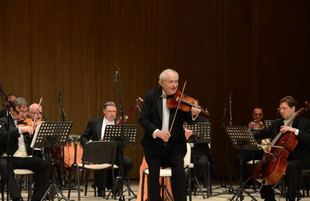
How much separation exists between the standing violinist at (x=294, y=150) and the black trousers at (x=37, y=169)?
9.29ft

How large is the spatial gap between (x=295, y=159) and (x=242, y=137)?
2.52ft

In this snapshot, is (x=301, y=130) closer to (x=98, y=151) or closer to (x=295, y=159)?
(x=295, y=159)

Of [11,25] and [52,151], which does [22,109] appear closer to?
[52,151]

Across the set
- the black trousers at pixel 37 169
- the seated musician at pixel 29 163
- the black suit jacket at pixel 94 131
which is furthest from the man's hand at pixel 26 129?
the black suit jacket at pixel 94 131

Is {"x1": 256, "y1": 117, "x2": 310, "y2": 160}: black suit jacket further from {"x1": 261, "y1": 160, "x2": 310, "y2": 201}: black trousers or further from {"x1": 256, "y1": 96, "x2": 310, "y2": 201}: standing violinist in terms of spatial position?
{"x1": 261, "y1": 160, "x2": 310, "y2": 201}: black trousers

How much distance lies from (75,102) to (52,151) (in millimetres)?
2107

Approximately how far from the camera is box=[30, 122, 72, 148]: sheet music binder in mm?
8195

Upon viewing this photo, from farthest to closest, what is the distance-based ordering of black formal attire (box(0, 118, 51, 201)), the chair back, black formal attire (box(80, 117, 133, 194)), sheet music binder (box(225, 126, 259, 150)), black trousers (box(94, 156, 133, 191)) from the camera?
black formal attire (box(80, 117, 133, 194)), black trousers (box(94, 156, 133, 191)), the chair back, sheet music binder (box(225, 126, 259, 150)), black formal attire (box(0, 118, 51, 201))

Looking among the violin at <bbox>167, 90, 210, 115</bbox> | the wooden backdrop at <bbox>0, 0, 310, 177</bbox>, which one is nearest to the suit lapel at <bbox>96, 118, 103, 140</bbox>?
the wooden backdrop at <bbox>0, 0, 310, 177</bbox>

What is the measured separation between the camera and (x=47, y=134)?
8.25m

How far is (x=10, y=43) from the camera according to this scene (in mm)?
11938

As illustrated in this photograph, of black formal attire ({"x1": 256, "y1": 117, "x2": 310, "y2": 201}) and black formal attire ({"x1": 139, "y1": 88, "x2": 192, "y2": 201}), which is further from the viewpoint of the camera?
black formal attire ({"x1": 256, "y1": 117, "x2": 310, "y2": 201})

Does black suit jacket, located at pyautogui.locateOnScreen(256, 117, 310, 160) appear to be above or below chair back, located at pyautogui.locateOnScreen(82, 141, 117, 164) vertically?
above

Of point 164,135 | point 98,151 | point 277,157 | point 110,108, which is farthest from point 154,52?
point 164,135
